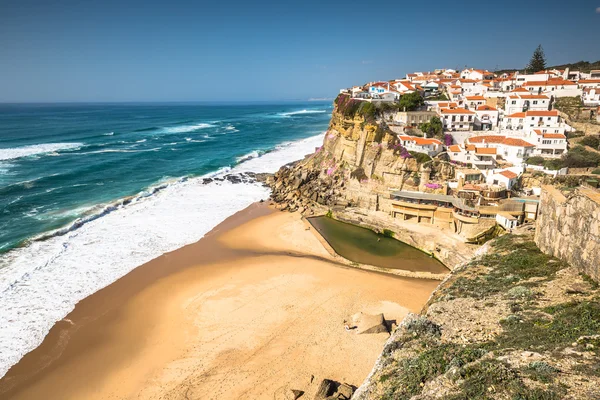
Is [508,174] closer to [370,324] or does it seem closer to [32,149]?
[370,324]

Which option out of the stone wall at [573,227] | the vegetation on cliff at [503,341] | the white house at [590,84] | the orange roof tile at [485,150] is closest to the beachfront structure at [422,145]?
the orange roof tile at [485,150]

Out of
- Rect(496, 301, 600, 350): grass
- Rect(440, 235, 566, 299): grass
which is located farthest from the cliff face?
Rect(496, 301, 600, 350): grass

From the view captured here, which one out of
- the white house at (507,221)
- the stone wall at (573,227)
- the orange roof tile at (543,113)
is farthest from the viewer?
the orange roof tile at (543,113)

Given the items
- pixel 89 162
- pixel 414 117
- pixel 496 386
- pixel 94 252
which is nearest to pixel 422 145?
pixel 414 117

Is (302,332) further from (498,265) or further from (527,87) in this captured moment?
(527,87)

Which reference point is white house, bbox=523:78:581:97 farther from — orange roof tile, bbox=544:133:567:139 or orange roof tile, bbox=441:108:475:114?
orange roof tile, bbox=544:133:567:139

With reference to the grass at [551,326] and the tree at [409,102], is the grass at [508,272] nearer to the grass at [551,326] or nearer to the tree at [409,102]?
the grass at [551,326]

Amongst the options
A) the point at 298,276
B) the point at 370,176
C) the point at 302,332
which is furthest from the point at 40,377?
the point at 370,176
